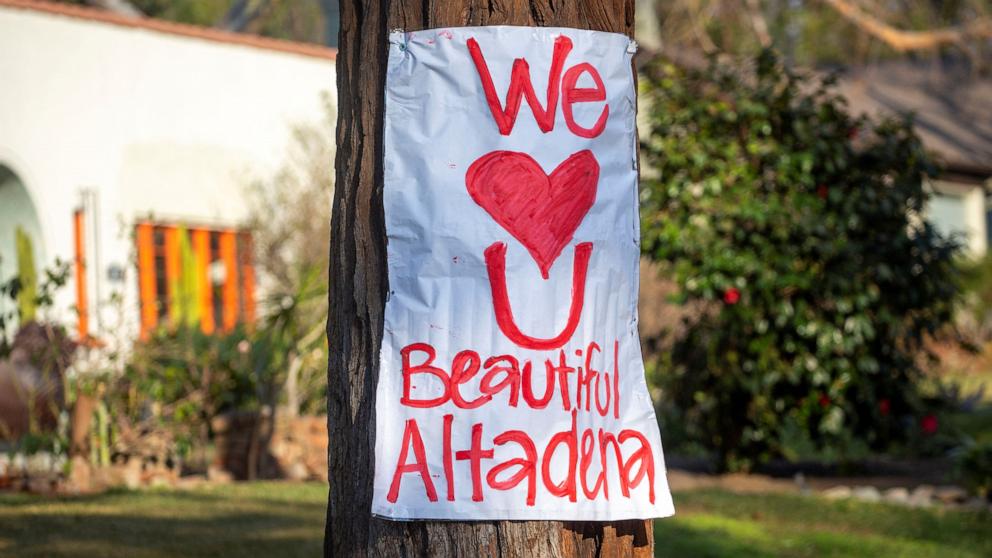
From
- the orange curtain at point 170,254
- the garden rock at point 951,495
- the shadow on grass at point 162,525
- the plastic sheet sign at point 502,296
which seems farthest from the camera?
the orange curtain at point 170,254

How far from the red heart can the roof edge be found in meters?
11.6

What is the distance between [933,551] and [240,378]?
197 inches

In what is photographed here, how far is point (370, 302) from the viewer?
3.38 meters

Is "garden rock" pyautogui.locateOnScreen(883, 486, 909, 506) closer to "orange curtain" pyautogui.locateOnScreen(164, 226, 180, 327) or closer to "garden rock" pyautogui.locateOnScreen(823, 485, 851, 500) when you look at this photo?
"garden rock" pyautogui.locateOnScreen(823, 485, 851, 500)

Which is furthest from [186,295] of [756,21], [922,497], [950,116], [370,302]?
[950,116]

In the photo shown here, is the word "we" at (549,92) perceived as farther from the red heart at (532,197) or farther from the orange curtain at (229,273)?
the orange curtain at (229,273)

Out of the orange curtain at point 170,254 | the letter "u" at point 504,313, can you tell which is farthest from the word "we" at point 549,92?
the orange curtain at point 170,254

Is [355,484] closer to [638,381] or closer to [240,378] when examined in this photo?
[638,381]

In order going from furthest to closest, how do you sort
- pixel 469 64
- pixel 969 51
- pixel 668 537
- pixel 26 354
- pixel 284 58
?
pixel 969 51, pixel 284 58, pixel 26 354, pixel 668 537, pixel 469 64

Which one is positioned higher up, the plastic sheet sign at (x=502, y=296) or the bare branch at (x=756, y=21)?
the bare branch at (x=756, y=21)

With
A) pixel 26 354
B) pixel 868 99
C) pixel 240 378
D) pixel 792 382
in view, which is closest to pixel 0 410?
pixel 26 354

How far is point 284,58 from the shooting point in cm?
1670

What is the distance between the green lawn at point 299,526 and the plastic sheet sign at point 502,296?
3.42 metres

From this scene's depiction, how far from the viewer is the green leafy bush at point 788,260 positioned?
9539 mm
